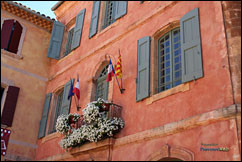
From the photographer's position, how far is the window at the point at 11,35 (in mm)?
12742

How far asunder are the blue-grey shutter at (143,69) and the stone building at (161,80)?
3 cm

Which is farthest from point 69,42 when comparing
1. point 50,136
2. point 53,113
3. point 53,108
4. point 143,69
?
point 143,69

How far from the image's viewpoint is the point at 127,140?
26.5 ft

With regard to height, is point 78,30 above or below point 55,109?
above

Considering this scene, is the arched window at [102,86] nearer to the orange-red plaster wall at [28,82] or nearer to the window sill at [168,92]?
the window sill at [168,92]

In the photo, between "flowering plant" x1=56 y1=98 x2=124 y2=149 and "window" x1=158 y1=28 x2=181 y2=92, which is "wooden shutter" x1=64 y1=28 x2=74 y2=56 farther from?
"window" x1=158 y1=28 x2=181 y2=92

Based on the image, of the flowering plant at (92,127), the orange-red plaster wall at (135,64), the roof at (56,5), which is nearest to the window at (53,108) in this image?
the orange-red plaster wall at (135,64)

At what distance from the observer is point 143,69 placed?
858 cm

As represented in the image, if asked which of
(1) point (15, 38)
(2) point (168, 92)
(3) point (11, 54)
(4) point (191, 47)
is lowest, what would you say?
(2) point (168, 92)

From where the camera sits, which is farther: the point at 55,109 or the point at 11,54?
the point at 11,54

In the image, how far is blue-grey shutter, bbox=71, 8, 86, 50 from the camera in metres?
12.5

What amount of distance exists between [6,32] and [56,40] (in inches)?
79.0

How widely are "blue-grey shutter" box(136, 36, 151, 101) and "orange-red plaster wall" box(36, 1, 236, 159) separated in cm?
21

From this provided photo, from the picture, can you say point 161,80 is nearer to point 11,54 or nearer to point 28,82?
point 28,82
